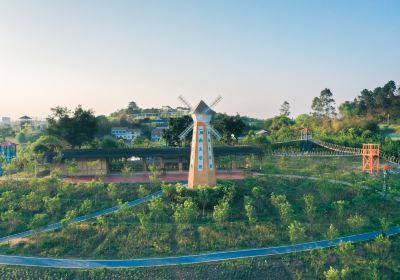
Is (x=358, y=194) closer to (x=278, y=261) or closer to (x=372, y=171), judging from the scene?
(x=372, y=171)

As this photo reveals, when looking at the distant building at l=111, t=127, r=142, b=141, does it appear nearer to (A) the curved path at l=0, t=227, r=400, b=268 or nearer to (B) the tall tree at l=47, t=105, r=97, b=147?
(B) the tall tree at l=47, t=105, r=97, b=147

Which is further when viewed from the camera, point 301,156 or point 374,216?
point 301,156

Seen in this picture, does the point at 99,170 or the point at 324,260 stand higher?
the point at 99,170

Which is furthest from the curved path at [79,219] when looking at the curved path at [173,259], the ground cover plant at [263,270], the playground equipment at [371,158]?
the playground equipment at [371,158]

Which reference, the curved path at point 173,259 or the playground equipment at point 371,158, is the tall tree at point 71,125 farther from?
the playground equipment at point 371,158

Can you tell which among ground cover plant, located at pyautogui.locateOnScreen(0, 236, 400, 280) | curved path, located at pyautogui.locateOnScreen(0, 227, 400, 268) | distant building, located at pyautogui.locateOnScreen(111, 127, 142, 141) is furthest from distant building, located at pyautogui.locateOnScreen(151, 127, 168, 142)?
ground cover plant, located at pyautogui.locateOnScreen(0, 236, 400, 280)

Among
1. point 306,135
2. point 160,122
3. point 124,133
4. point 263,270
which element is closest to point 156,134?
point 124,133

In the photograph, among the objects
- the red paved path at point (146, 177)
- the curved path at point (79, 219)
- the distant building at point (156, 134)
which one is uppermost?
the distant building at point (156, 134)

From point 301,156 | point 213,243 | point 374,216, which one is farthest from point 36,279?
point 301,156
